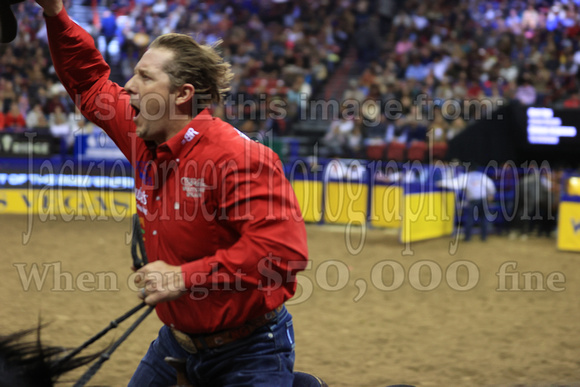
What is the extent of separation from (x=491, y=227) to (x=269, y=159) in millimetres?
11297

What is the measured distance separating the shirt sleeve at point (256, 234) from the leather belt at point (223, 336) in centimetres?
20

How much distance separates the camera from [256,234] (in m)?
2.22

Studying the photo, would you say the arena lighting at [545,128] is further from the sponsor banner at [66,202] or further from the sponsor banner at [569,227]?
the sponsor banner at [66,202]

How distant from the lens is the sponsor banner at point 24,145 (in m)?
14.0

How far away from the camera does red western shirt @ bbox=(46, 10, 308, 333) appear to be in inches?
87.9

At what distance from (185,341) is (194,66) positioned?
3.12 ft

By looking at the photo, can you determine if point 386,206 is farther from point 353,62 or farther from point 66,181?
point 353,62

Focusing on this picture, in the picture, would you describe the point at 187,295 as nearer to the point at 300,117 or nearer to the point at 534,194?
the point at 534,194

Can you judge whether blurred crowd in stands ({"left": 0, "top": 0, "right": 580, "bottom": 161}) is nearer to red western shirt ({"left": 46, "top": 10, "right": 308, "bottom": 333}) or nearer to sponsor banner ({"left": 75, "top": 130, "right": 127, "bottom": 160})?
sponsor banner ({"left": 75, "top": 130, "right": 127, "bottom": 160})

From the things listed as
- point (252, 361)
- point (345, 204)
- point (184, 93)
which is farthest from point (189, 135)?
point (345, 204)

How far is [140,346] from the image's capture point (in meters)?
6.44

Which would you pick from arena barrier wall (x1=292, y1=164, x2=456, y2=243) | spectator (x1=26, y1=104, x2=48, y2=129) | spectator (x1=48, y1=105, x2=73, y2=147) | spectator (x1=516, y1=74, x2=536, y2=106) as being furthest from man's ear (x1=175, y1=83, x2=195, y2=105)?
spectator (x1=516, y1=74, x2=536, y2=106)

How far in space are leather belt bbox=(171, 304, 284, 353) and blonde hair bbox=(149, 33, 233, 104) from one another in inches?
30.7

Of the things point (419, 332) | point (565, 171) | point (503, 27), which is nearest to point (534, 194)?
point (565, 171)
